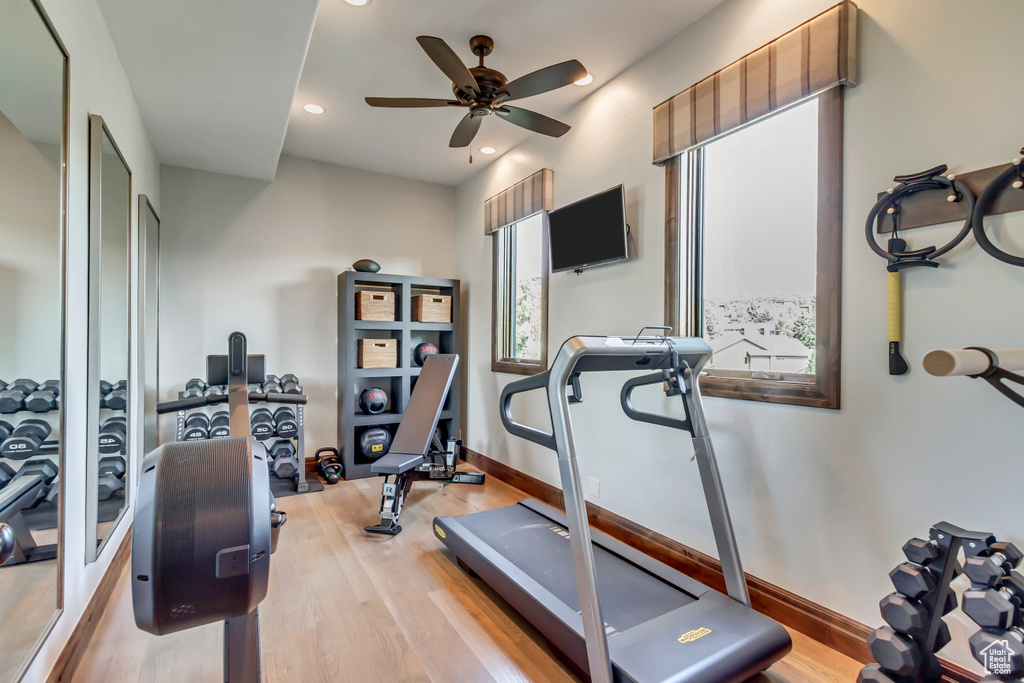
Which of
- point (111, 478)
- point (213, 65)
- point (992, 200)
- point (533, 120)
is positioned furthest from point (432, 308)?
point (992, 200)

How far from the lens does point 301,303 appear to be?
14.4ft

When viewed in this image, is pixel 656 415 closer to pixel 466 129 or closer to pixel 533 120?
pixel 533 120

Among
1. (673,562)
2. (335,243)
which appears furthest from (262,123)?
(673,562)

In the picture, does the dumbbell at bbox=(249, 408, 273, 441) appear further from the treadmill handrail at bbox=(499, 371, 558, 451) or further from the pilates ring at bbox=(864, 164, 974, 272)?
the pilates ring at bbox=(864, 164, 974, 272)

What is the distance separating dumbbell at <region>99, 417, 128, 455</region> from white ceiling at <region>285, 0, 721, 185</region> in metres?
2.28

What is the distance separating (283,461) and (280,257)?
6.05ft

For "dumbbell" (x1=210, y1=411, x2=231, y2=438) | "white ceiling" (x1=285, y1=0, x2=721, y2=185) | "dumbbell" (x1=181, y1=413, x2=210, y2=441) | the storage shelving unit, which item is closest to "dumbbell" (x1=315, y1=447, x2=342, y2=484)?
the storage shelving unit

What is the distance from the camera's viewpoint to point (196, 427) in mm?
3582

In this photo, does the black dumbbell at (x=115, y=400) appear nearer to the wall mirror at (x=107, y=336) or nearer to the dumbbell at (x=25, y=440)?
the wall mirror at (x=107, y=336)

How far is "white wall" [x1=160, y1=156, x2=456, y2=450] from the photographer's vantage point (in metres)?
3.94

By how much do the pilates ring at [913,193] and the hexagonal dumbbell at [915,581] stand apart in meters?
1.02

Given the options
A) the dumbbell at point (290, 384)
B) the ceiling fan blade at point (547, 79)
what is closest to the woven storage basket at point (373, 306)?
the dumbbell at point (290, 384)

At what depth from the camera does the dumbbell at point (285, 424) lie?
3.83m

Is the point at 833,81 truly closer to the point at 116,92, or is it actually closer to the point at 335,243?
the point at 116,92
